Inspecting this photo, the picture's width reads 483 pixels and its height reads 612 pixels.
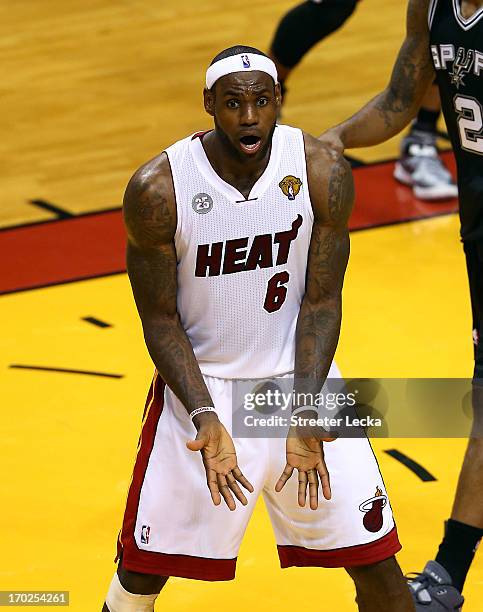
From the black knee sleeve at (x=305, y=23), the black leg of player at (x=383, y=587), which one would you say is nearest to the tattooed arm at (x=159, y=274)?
the black leg of player at (x=383, y=587)

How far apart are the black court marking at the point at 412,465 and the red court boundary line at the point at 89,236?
201cm

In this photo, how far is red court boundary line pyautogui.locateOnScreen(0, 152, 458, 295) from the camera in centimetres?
690

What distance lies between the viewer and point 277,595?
4.56m

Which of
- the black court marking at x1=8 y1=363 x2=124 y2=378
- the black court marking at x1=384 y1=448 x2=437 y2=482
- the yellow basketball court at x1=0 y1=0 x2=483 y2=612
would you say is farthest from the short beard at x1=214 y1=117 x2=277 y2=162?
the black court marking at x1=8 y1=363 x2=124 y2=378

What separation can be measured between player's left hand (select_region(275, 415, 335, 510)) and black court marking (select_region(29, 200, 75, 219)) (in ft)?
13.3

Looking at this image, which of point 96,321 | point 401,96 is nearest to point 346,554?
point 401,96

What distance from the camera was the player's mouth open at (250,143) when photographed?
11.9 ft

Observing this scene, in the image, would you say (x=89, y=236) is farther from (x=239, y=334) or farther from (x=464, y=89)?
(x=239, y=334)

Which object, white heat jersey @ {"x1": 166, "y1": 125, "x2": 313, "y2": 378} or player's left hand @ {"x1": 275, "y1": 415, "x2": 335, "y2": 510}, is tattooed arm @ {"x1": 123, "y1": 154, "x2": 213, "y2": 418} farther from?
player's left hand @ {"x1": 275, "y1": 415, "x2": 335, "y2": 510}

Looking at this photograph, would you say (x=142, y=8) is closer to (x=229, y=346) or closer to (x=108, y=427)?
(x=108, y=427)

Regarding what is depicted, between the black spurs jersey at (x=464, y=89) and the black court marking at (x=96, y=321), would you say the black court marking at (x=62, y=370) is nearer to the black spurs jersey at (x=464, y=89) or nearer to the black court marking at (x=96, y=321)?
the black court marking at (x=96, y=321)

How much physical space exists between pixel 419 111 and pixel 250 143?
4418 mm

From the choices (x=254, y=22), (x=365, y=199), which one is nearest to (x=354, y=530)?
(x=365, y=199)

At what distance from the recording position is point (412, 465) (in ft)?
17.3
